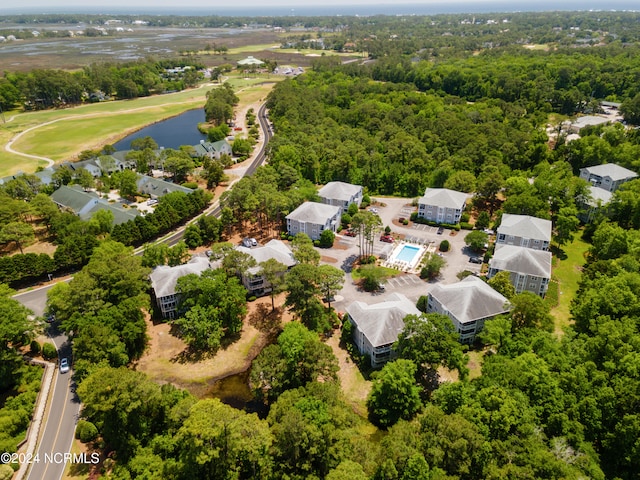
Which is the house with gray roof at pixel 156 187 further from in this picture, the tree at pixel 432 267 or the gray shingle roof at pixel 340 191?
the tree at pixel 432 267

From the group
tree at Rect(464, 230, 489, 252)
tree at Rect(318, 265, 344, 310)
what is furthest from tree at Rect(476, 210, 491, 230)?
tree at Rect(318, 265, 344, 310)

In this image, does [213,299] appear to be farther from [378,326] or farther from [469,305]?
[469,305]

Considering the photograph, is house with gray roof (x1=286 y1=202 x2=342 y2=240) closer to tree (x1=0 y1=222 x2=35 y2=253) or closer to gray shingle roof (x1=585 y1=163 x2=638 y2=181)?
tree (x1=0 y1=222 x2=35 y2=253)

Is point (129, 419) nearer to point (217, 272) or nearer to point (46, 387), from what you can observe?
point (46, 387)

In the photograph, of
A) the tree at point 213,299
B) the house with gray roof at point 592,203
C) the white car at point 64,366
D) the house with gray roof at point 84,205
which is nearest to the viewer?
the white car at point 64,366

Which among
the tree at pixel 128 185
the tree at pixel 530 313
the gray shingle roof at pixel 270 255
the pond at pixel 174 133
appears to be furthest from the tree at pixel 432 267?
the pond at pixel 174 133
